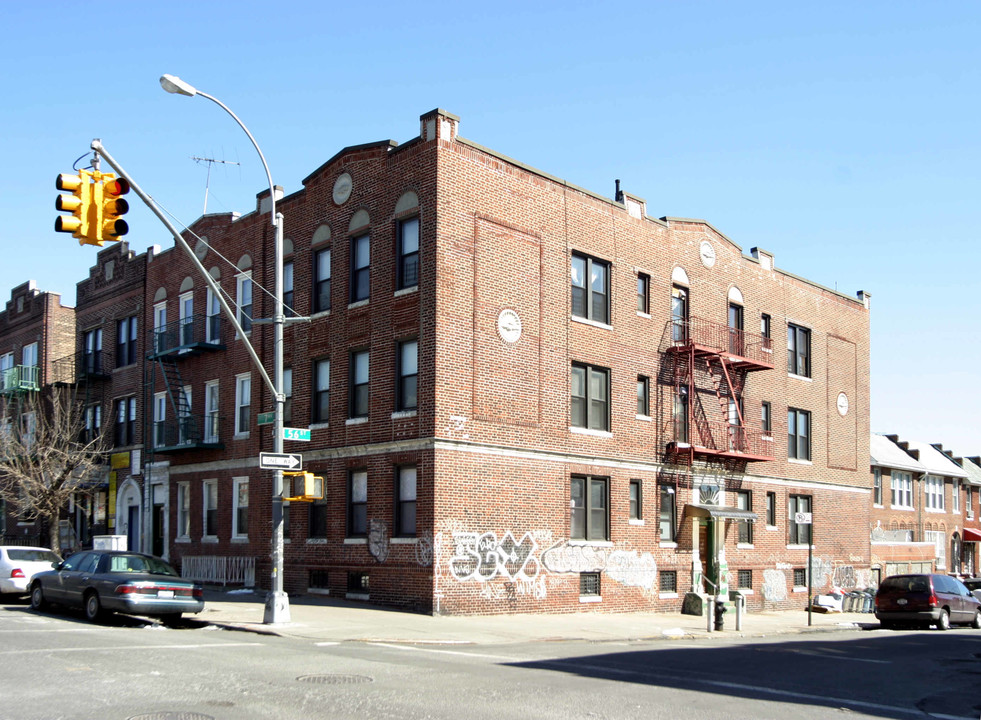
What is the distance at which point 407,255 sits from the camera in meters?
25.3

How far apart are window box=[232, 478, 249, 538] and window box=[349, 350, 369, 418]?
589 centimetres

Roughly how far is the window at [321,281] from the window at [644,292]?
30.2 feet

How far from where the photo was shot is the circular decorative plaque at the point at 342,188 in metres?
27.3

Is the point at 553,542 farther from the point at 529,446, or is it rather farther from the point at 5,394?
the point at 5,394

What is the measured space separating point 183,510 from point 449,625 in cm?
1537

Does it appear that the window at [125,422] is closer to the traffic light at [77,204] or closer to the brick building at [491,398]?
the brick building at [491,398]

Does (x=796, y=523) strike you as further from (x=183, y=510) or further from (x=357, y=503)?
(x=183, y=510)

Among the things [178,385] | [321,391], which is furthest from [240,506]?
[178,385]

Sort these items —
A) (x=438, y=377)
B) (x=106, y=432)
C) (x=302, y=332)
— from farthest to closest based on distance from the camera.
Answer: (x=106, y=432), (x=302, y=332), (x=438, y=377)

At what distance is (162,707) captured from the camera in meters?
10.2

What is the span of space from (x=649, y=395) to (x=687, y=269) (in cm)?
460

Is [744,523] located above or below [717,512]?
below

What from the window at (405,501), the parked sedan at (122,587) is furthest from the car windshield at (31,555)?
the window at (405,501)

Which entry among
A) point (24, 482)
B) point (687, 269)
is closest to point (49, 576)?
point (24, 482)
